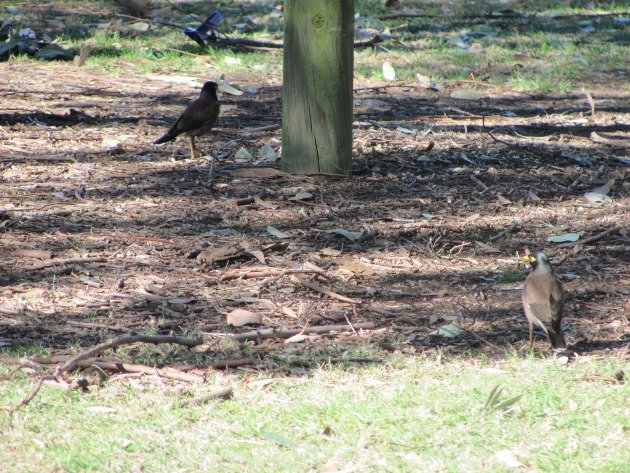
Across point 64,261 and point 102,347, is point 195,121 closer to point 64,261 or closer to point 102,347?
point 64,261

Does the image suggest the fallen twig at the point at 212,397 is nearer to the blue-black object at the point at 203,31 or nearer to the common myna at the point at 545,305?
the common myna at the point at 545,305

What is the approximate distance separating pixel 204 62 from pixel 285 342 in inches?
302

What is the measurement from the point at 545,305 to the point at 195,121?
4.27m

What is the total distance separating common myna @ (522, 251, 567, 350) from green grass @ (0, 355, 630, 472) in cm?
19

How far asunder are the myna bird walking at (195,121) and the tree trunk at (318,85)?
0.93m

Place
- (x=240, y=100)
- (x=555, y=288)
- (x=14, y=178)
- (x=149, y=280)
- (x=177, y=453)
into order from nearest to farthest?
(x=177, y=453) < (x=555, y=288) < (x=149, y=280) < (x=14, y=178) < (x=240, y=100)

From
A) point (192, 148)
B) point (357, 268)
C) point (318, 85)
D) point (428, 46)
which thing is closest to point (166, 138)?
point (192, 148)

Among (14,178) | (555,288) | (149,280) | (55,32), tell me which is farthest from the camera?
(55,32)

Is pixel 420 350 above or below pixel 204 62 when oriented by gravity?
below

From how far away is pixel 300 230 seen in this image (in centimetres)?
705

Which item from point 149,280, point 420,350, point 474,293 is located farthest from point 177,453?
point 474,293

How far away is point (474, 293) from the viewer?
6066mm

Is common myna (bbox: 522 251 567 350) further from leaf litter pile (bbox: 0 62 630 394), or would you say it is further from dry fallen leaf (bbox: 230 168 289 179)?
dry fallen leaf (bbox: 230 168 289 179)

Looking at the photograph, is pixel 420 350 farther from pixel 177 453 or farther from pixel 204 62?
pixel 204 62
